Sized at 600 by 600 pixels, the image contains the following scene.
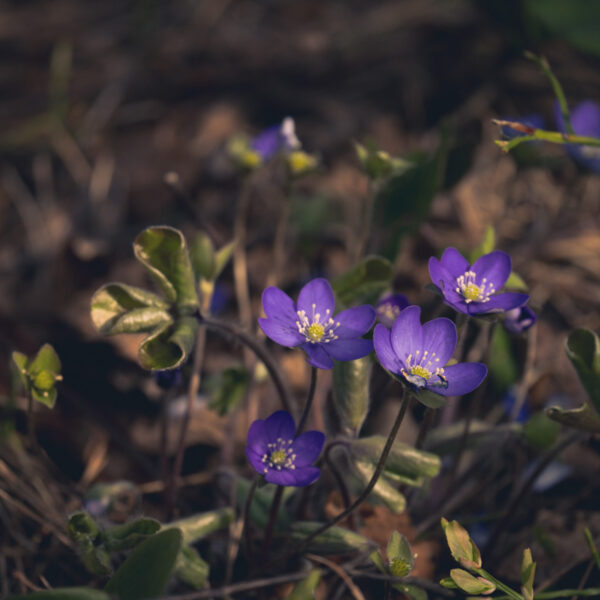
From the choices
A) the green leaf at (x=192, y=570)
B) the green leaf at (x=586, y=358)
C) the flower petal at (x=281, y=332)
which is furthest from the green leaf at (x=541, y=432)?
the green leaf at (x=192, y=570)

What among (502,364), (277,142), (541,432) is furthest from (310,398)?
(277,142)

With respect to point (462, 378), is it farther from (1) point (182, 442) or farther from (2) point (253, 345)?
(1) point (182, 442)

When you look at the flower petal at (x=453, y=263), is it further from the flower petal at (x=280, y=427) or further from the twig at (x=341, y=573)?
the twig at (x=341, y=573)

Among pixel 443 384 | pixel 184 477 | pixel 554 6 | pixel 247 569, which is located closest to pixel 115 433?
pixel 184 477

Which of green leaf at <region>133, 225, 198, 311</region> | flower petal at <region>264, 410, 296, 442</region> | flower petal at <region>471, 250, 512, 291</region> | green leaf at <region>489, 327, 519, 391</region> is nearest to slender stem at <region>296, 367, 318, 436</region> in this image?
flower petal at <region>264, 410, 296, 442</region>

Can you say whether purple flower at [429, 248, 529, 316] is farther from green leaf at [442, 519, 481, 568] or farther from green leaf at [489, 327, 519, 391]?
green leaf at [489, 327, 519, 391]

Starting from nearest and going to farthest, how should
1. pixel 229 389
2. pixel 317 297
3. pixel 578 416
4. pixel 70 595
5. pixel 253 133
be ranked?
pixel 70 595, pixel 578 416, pixel 317 297, pixel 229 389, pixel 253 133
